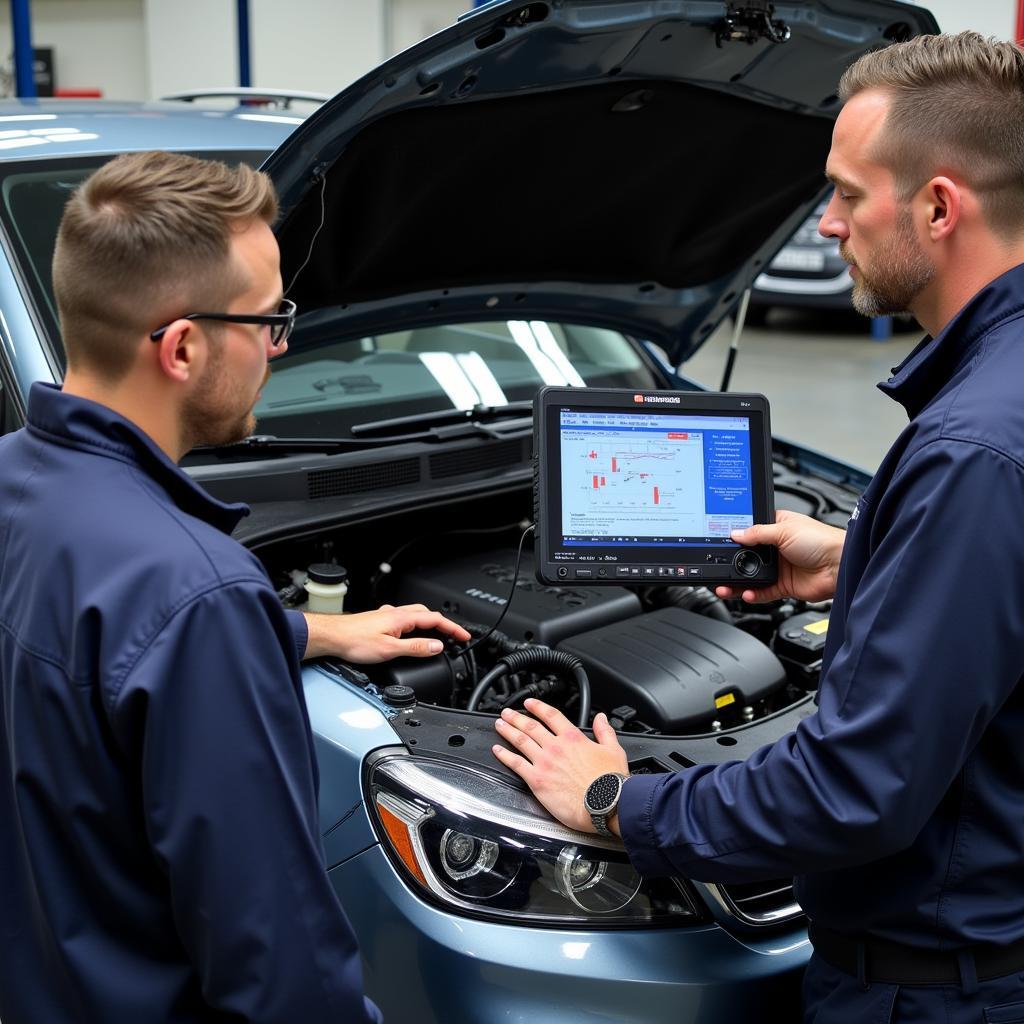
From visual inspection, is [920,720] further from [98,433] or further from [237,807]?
[98,433]

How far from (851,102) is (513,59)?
28.7 inches

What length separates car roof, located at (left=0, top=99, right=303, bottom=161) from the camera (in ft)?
9.00

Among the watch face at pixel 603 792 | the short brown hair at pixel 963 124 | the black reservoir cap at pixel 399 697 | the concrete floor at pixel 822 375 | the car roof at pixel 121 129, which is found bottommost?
the concrete floor at pixel 822 375

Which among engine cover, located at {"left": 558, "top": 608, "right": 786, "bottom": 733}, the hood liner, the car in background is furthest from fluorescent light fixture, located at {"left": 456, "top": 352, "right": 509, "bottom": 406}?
the car in background

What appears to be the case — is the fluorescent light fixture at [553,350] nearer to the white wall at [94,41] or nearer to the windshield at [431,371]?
the windshield at [431,371]

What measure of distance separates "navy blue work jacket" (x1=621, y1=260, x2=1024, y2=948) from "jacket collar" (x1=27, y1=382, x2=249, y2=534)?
0.74m

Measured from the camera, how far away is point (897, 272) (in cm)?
151

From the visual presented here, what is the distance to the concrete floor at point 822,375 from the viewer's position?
7523 millimetres

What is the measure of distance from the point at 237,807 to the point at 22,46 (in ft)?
24.0

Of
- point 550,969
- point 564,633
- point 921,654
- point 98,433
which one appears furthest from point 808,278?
point 98,433

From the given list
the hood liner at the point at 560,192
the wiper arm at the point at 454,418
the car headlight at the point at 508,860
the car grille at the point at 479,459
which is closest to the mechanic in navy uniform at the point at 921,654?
the car headlight at the point at 508,860

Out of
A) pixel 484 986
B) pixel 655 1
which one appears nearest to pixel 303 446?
pixel 655 1

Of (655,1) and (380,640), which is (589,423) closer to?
(380,640)

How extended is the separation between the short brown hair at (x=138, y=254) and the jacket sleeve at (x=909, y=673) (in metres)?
0.76
